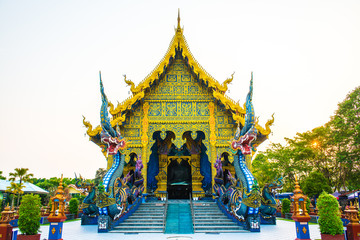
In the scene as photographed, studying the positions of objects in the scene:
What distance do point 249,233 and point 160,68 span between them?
764 centimetres

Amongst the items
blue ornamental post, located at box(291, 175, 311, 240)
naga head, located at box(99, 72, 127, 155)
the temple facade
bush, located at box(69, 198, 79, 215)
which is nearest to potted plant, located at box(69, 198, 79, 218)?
bush, located at box(69, 198, 79, 215)

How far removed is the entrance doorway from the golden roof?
12.2ft

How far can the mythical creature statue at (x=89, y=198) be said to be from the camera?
877 cm

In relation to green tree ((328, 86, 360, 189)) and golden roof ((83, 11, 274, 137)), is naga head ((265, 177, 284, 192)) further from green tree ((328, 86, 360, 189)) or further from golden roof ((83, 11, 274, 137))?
green tree ((328, 86, 360, 189))

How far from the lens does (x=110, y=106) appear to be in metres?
11.2

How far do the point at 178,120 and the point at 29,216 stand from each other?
23.4ft

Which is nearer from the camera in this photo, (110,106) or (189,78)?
(110,106)

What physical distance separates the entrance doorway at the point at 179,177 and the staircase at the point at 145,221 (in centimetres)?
334

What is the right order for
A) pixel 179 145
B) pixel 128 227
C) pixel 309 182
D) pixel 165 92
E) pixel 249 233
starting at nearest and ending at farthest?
pixel 249 233, pixel 128 227, pixel 179 145, pixel 165 92, pixel 309 182

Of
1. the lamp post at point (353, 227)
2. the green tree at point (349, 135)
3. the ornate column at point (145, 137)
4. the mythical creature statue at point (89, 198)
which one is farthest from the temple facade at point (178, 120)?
the green tree at point (349, 135)

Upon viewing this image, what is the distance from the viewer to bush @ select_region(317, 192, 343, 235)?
17.6 feet

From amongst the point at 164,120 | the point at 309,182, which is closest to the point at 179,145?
the point at 164,120

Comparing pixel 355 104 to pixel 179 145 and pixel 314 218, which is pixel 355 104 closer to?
pixel 314 218

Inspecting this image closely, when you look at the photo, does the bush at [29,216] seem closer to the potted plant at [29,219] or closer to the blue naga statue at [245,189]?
the potted plant at [29,219]
